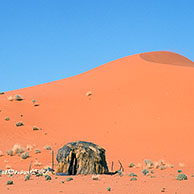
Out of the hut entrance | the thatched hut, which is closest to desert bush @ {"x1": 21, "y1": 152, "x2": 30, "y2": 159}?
the thatched hut

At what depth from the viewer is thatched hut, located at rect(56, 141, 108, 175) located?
53.6ft

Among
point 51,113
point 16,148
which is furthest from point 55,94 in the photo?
point 16,148

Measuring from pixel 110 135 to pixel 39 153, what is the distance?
21.4 feet

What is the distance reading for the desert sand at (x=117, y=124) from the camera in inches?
555

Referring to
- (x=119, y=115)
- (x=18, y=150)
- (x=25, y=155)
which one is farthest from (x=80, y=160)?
(x=119, y=115)

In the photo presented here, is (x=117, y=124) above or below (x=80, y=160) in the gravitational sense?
above

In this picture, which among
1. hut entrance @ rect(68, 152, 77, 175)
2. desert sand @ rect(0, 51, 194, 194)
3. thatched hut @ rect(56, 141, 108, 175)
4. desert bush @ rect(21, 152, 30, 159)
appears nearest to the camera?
desert sand @ rect(0, 51, 194, 194)

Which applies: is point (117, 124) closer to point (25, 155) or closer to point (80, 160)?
point (25, 155)

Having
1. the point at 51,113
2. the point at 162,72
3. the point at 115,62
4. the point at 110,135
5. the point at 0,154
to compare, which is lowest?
the point at 0,154

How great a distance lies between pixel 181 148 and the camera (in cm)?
2447

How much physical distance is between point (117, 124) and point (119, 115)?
6.39 feet

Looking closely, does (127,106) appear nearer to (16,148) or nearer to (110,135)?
(110,135)

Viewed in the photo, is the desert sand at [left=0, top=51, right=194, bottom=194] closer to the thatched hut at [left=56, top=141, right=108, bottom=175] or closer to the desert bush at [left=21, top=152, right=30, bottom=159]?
the desert bush at [left=21, top=152, right=30, bottom=159]

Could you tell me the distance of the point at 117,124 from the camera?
30.0 m
